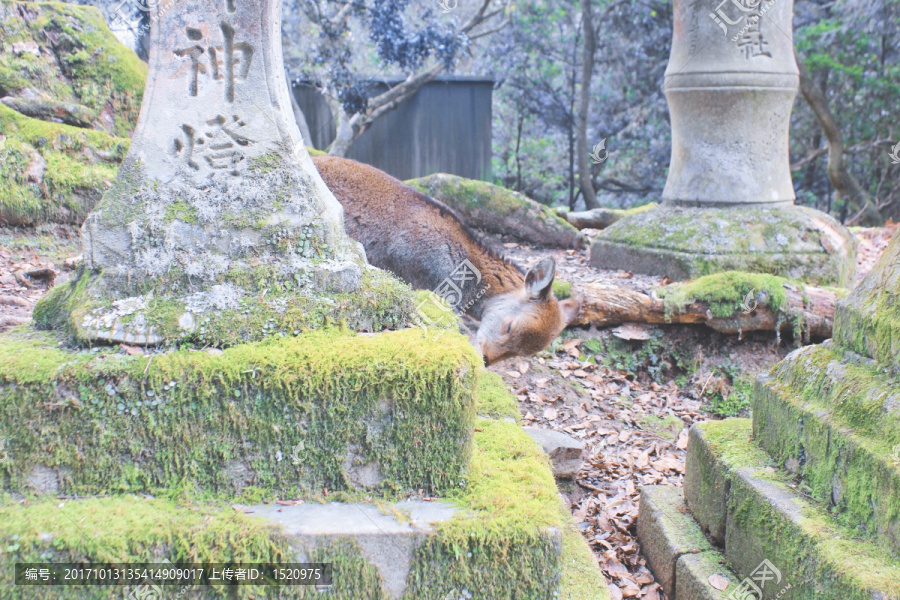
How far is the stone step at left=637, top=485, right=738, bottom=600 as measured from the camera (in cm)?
270

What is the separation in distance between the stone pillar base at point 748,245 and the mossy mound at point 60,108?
4.69m

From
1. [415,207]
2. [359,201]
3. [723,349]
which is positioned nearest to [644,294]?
[723,349]

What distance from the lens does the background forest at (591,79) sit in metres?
11.1

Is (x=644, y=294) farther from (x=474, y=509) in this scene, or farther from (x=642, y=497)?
(x=474, y=509)

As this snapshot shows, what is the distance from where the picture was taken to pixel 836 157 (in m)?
11.6

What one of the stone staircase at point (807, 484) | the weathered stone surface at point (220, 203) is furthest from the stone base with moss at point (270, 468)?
the stone staircase at point (807, 484)

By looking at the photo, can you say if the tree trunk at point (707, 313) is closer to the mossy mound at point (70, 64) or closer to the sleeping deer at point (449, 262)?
the sleeping deer at point (449, 262)

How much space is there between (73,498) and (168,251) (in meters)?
0.87

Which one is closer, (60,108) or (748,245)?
(60,108)

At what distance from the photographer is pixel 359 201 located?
5.39 metres

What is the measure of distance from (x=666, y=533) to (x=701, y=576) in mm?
342

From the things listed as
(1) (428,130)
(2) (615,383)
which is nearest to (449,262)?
(2) (615,383)

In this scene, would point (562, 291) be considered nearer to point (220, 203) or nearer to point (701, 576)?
point (701, 576)

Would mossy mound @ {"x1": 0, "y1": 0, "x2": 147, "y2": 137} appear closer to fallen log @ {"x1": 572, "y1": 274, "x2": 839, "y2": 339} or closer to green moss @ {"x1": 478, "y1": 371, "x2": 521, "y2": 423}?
fallen log @ {"x1": 572, "y1": 274, "x2": 839, "y2": 339}
